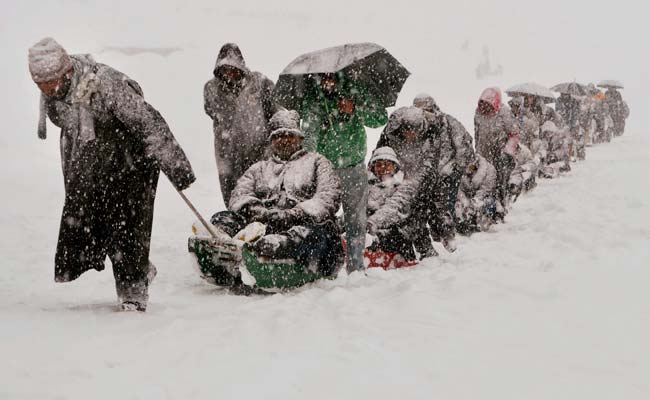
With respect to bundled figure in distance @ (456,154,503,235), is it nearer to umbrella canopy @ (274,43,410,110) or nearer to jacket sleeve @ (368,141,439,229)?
jacket sleeve @ (368,141,439,229)

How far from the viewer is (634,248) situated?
6438mm

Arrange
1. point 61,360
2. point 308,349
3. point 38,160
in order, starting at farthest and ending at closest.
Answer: point 38,160, point 308,349, point 61,360

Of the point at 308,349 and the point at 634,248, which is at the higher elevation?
the point at 308,349

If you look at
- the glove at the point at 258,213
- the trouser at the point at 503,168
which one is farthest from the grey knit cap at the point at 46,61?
the trouser at the point at 503,168

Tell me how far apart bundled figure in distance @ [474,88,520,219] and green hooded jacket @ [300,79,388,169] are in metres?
3.99

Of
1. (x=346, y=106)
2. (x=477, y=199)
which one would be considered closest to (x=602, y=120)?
(x=477, y=199)

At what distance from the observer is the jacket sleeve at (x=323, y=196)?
17.4 feet

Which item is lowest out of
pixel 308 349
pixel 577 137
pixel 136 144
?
pixel 577 137

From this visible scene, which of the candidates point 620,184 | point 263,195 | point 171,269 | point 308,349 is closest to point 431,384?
point 308,349

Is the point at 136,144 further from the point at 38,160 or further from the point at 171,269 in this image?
the point at 38,160

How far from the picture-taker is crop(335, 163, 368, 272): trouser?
604cm

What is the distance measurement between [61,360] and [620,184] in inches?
430

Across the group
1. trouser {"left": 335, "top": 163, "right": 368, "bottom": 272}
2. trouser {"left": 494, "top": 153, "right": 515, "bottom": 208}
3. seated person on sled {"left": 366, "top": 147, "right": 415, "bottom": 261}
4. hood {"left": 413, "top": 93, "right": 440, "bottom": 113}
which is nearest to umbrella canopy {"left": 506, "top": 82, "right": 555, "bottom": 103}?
trouser {"left": 494, "top": 153, "right": 515, "bottom": 208}

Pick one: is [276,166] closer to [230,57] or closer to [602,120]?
[230,57]
